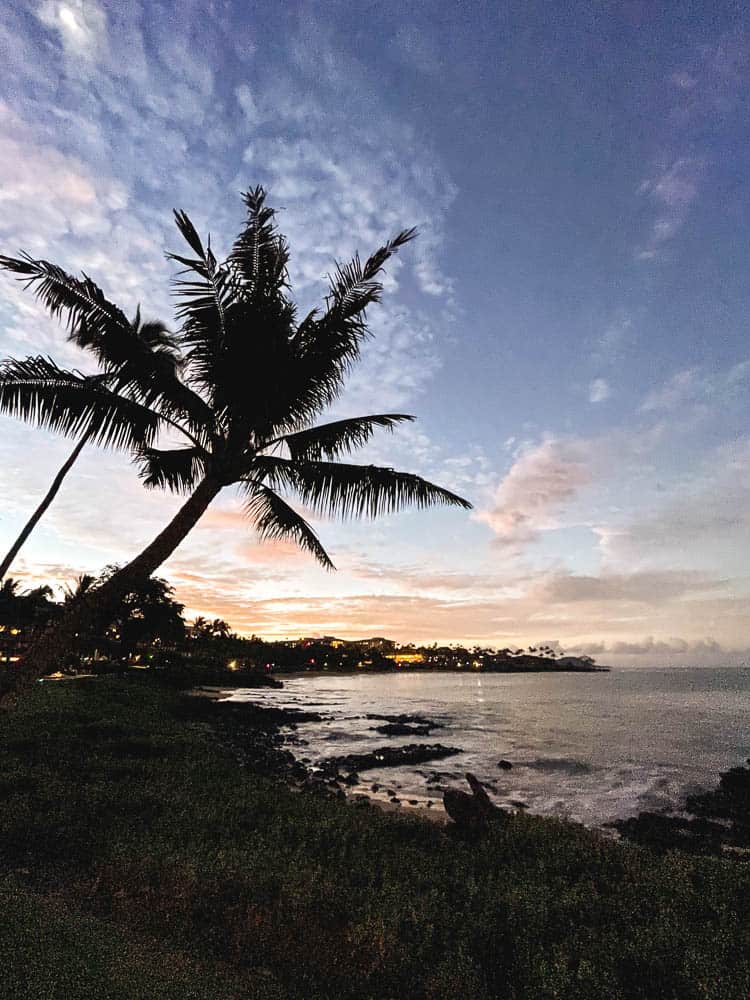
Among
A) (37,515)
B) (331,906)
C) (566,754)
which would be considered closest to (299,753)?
(566,754)

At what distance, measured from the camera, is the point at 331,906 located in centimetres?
727

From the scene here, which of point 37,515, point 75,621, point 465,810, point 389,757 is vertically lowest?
point 389,757

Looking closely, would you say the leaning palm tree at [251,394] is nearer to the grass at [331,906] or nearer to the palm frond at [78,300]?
the palm frond at [78,300]

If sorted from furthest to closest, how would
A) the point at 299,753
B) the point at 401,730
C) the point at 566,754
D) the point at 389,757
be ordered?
the point at 401,730
the point at 566,754
the point at 389,757
the point at 299,753

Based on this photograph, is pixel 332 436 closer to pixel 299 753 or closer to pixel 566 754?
pixel 299 753

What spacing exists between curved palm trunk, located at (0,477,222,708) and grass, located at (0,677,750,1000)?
264 cm

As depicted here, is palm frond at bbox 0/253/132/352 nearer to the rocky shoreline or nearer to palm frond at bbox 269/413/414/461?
palm frond at bbox 269/413/414/461

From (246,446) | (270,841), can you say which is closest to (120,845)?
(270,841)

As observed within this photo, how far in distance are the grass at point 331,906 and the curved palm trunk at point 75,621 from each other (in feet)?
8.65

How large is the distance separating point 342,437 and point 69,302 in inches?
172

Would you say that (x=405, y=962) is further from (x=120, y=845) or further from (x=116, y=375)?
(x=116, y=375)

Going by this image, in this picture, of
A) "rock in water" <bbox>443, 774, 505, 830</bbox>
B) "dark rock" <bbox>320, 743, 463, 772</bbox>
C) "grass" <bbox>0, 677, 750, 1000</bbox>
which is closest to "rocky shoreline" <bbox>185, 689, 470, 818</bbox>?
"dark rock" <bbox>320, 743, 463, 772</bbox>

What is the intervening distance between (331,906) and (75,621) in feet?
18.1

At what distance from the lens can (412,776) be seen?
24.1m
